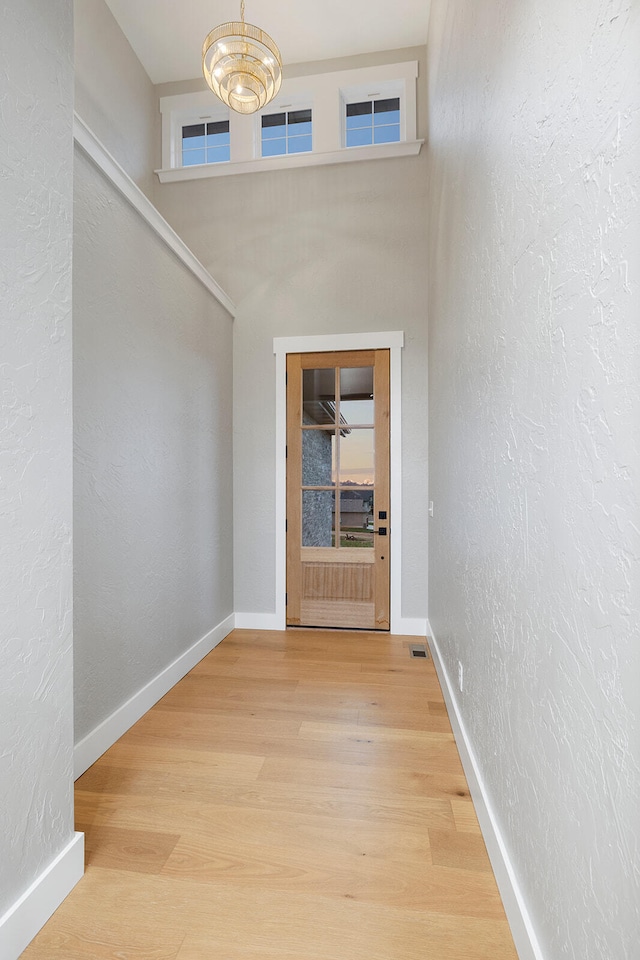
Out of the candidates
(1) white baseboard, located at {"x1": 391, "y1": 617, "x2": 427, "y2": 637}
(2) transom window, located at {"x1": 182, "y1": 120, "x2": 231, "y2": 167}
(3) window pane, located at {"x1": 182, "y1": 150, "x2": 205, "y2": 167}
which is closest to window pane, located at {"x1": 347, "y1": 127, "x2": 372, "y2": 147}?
(2) transom window, located at {"x1": 182, "y1": 120, "x2": 231, "y2": 167}

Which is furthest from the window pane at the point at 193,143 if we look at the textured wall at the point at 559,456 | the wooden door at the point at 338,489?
the textured wall at the point at 559,456

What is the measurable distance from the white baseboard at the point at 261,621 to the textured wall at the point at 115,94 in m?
3.42

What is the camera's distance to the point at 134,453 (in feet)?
7.62

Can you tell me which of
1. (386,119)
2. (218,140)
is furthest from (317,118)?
(218,140)

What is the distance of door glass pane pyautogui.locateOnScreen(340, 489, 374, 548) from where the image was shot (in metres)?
3.72

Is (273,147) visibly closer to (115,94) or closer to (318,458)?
(115,94)

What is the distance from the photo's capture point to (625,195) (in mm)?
688

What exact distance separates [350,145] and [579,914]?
180 inches

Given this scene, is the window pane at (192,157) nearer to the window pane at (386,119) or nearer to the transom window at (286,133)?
the transom window at (286,133)

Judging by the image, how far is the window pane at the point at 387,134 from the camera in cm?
383

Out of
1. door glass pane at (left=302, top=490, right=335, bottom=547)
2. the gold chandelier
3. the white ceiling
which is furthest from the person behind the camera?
door glass pane at (left=302, top=490, right=335, bottom=547)

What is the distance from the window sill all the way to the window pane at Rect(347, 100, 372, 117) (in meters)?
0.43

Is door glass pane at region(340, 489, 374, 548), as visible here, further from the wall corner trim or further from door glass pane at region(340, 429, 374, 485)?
the wall corner trim

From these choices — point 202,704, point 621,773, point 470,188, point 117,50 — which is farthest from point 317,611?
point 117,50
